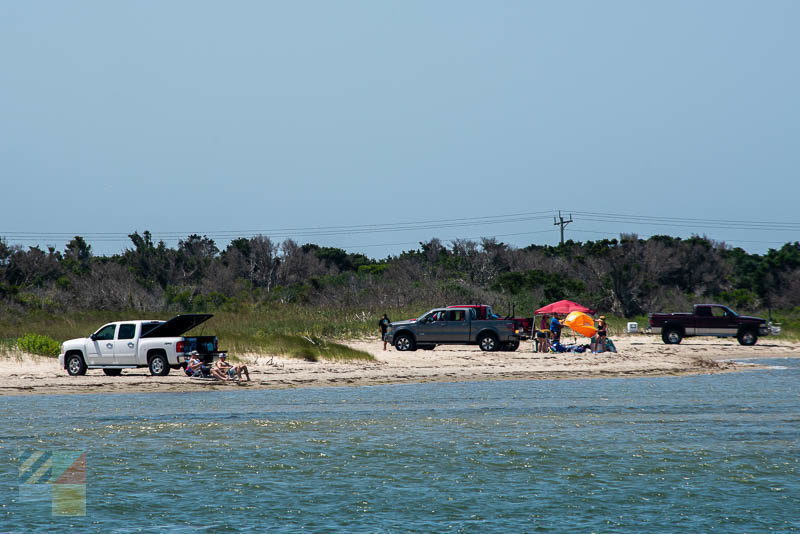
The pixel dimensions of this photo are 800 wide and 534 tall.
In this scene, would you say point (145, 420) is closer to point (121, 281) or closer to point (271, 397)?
point (271, 397)

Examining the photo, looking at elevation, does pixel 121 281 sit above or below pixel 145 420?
above

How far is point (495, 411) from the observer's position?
23.9 metres

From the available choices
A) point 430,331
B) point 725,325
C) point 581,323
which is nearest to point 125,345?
point 430,331

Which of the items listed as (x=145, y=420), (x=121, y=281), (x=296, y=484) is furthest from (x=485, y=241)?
(x=296, y=484)

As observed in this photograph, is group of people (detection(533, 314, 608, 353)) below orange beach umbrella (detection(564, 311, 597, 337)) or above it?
below

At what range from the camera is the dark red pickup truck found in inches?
1913

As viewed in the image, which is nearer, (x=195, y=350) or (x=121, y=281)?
(x=195, y=350)

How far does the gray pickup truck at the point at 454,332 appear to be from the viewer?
41.0 meters

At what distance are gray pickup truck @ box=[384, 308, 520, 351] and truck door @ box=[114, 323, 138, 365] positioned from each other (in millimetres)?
14301

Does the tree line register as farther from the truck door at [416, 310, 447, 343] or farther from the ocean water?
the ocean water

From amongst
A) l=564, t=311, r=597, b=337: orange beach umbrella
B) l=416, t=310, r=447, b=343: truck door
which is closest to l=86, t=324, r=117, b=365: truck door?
l=416, t=310, r=447, b=343: truck door

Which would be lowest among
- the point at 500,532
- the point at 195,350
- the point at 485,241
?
the point at 500,532

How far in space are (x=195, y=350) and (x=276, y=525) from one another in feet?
55.3

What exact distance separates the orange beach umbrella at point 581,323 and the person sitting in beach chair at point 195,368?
17194 mm
